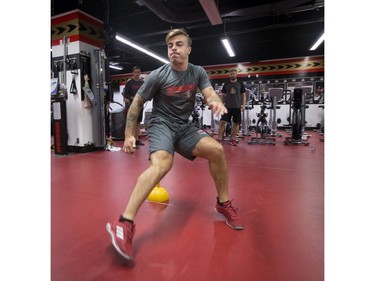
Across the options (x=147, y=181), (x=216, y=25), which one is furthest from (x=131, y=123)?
(x=216, y=25)

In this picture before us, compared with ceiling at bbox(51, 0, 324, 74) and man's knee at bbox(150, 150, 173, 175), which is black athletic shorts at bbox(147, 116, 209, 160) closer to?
man's knee at bbox(150, 150, 173, 175)

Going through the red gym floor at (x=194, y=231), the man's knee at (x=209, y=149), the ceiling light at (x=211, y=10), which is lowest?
the red gym floor at (x=194, y=231)

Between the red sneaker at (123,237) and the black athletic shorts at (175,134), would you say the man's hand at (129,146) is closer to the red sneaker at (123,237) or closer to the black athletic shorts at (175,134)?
the black athletic shorts at (175,134)

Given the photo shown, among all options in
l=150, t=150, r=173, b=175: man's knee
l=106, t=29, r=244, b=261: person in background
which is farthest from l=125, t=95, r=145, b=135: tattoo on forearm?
l=150, t=150, r=173, b=175: man's knee

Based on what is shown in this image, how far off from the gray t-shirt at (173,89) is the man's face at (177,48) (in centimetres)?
10

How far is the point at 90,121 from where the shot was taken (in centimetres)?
525

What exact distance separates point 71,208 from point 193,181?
4.40 ft

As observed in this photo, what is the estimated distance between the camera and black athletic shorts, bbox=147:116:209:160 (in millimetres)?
1628

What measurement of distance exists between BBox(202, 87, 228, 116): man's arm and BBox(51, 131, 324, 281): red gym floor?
82cm

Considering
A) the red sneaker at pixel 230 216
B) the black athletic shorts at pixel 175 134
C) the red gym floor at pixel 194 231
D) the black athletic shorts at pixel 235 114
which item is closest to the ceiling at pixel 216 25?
the black athletic shorts at pixel 235 114

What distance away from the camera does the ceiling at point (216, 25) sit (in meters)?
5.84
